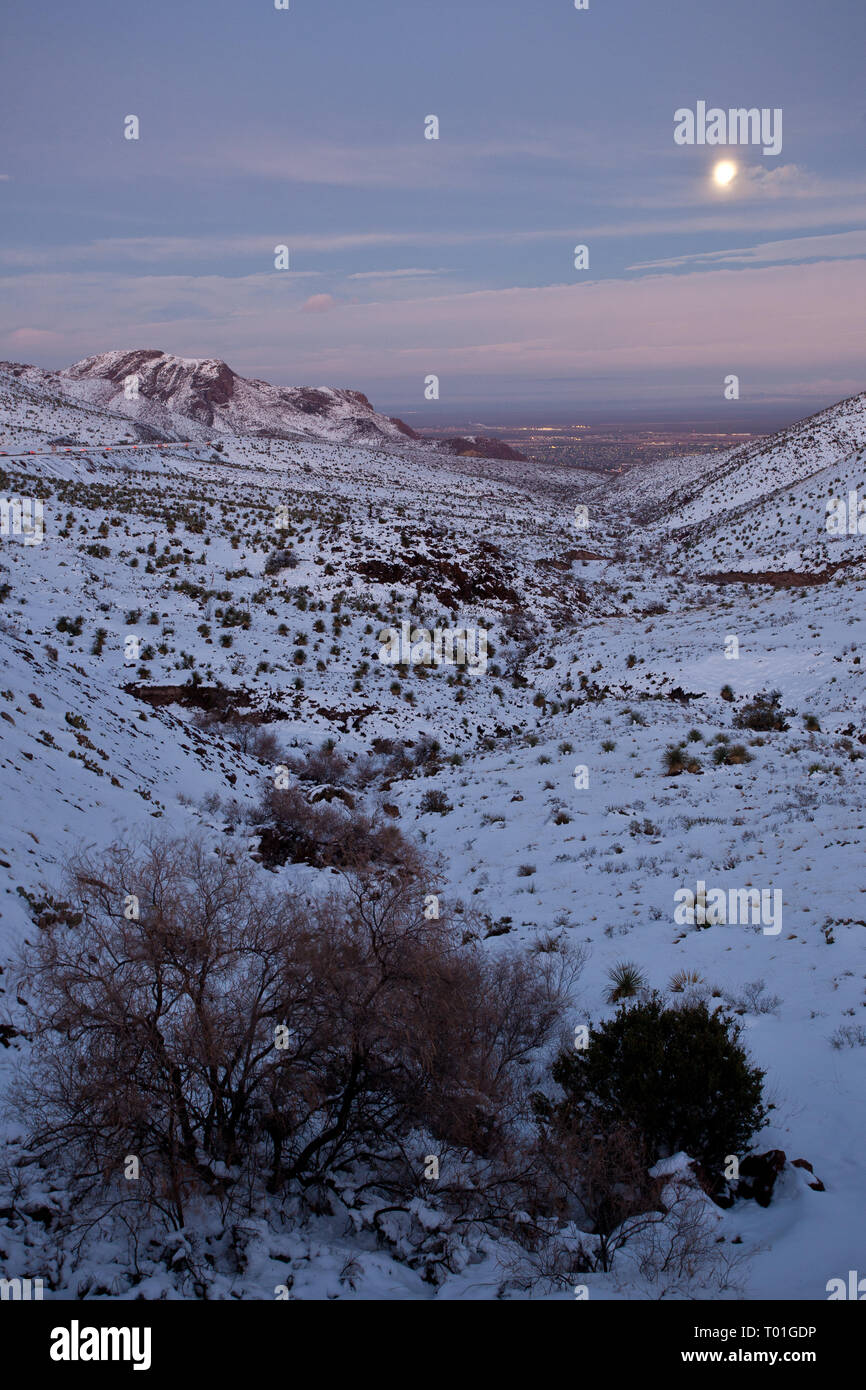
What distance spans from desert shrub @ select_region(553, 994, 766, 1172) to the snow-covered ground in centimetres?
43

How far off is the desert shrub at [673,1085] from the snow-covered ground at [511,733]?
1.41 ft

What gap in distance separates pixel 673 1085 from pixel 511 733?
16.5 m

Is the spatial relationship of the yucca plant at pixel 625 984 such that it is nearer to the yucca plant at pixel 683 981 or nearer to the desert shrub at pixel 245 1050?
the yucca plant at pixel 683 981

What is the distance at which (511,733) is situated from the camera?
71.6ft

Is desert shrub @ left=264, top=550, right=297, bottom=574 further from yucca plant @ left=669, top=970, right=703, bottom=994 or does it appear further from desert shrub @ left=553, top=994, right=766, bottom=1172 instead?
desert shrub @ left=553, top=994, right=766, bottom=1172

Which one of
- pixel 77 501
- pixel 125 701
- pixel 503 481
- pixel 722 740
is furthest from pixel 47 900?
pixel 503 481

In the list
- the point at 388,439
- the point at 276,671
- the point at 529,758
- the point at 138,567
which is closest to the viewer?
the point at 529,758

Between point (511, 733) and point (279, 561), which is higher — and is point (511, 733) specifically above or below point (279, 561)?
below

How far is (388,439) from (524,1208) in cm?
12871

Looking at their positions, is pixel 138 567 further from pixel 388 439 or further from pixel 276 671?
pixel 388 439

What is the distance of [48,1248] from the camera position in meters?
4.07
